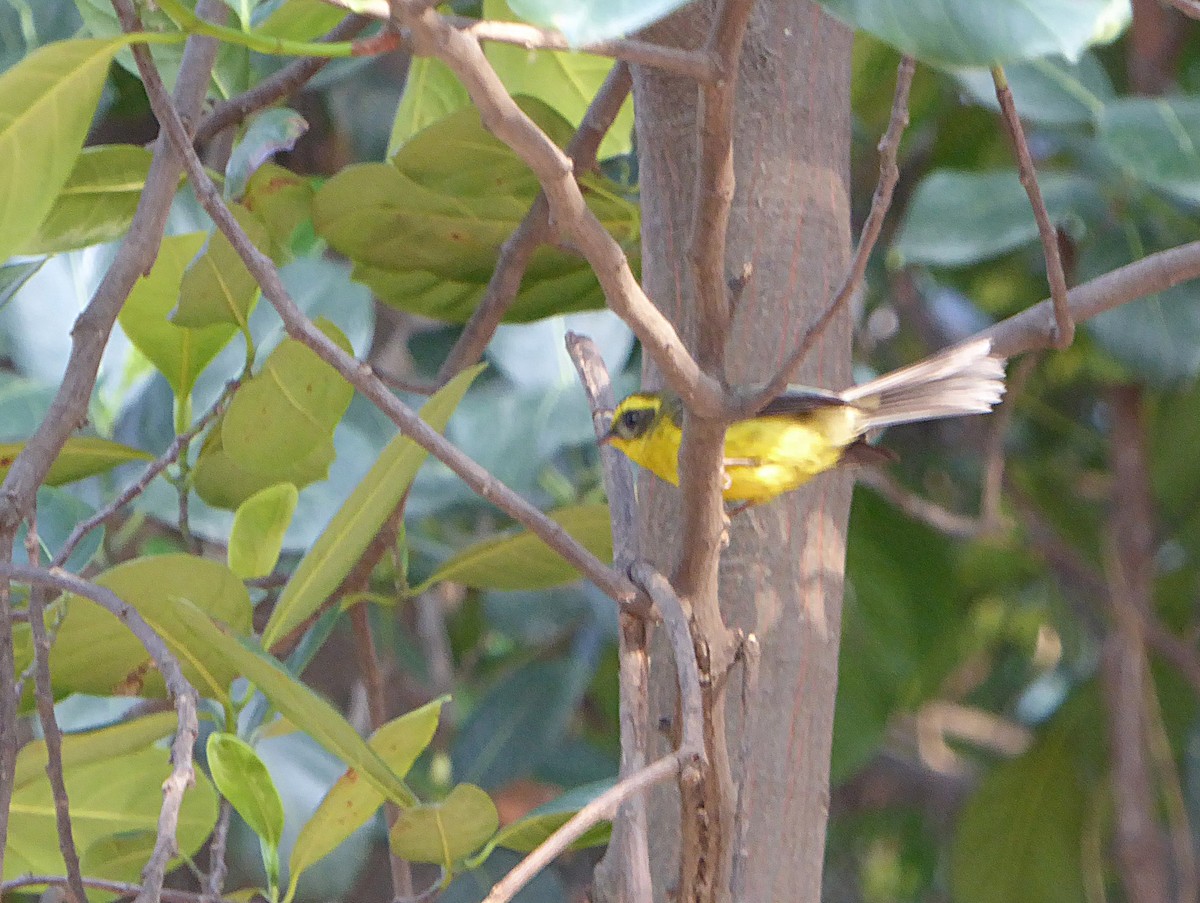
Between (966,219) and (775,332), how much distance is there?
0.78 m

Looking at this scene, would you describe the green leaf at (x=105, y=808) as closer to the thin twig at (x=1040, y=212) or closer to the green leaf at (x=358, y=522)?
the green leaf at (x=358, y=522)

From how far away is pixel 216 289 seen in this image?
113cm

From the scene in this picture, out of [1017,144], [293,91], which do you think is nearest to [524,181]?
[293,91]

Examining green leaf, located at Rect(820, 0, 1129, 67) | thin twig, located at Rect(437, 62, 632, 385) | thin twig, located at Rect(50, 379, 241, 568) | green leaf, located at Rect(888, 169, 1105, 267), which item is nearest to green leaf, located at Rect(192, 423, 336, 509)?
thin twig, located at Rect(50, 379, 241, 568)

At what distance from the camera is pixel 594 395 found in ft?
3.60

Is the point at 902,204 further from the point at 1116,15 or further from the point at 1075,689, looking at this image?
the point at 1116,15

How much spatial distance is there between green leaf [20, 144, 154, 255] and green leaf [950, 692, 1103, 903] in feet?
6.11

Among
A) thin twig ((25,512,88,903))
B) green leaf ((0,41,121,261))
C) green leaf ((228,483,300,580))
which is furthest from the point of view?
green leaf ((228,483,300,580))

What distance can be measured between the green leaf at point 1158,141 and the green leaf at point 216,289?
94cm

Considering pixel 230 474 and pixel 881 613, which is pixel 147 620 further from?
pixel 881 613

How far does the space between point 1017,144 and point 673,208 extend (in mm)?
263

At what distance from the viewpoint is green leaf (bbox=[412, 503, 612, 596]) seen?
45.9 inches

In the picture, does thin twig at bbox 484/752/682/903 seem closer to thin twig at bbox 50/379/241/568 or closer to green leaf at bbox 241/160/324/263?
thin twig at bbox 50/379/241/568

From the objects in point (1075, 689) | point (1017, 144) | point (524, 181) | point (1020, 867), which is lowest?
point (1020, 867)
